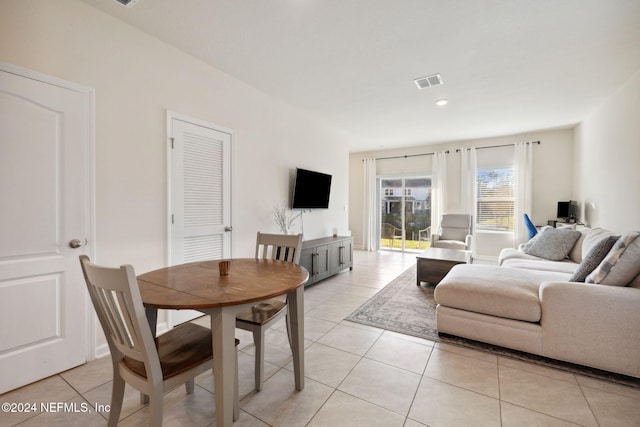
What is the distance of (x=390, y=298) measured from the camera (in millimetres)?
3385

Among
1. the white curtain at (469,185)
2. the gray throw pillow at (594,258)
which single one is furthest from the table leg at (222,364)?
the white curtain at (469,185)

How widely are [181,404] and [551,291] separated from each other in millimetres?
2574

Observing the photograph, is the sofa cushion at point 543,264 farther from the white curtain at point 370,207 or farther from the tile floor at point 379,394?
the white curtain at point 370,207

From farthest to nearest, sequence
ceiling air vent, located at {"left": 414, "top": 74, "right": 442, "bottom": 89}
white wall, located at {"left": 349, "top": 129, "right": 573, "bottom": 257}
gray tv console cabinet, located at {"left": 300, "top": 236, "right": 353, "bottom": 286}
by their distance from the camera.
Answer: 1. white wall, located at {"left": 349, "top": 129, "right": 573, "bottom": 257}
2. gray tv console cabinet, located at {"left": 300, "top": 236, "right": 353, "bottom": 286}
3. ceiling air vent, located at {"left": 414, "top": 74, "right": 442, "bottom": 89}

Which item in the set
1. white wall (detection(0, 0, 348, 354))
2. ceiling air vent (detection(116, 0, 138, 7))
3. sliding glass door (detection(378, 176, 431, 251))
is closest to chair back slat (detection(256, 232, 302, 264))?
white wall (detection(0, 0, 348, 354))

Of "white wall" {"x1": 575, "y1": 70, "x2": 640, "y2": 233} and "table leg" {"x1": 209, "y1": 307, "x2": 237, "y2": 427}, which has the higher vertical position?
"white wall" {"x1": 575, "y1": 70, "x2": 640, "y2": 233}

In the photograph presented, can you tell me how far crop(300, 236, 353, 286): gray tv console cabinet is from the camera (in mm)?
3797

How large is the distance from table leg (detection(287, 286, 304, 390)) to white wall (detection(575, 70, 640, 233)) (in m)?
3.75

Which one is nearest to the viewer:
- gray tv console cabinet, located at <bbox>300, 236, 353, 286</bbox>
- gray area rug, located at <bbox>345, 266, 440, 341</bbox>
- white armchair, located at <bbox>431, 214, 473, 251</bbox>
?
gray area rug, located at <bbox>345, 266, 440, 341</bbox>

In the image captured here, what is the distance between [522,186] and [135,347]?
6558mm

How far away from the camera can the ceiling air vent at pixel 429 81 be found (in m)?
3.13

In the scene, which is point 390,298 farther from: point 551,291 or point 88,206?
point 88,206

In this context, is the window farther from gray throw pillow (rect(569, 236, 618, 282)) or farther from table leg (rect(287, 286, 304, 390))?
table leg (rect(287, 286, 304, 390))

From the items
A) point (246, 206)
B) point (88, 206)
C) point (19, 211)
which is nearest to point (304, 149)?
point (246, 206)
